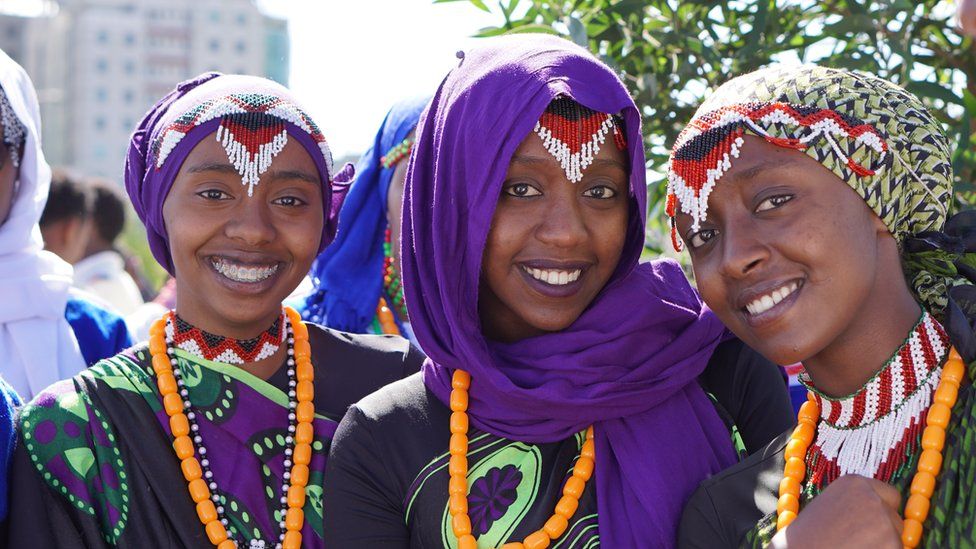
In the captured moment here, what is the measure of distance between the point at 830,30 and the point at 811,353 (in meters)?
1.18

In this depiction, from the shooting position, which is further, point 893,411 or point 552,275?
point 552,275

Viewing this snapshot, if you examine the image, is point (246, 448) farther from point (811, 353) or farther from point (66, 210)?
point (66, 210)

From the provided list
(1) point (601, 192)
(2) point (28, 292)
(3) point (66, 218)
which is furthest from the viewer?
(3) point (66, 218)

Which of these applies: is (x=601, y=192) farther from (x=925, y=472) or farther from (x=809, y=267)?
(x=925, y=472)

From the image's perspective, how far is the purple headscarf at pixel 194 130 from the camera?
2.66 m

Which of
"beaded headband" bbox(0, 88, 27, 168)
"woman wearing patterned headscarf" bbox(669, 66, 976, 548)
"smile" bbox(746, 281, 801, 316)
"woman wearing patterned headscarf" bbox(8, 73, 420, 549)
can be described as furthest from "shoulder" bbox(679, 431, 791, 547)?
"beaded headband" bbox(0, 88, 27, 168)

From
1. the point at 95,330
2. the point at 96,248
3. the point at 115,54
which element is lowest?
the point at 115,54

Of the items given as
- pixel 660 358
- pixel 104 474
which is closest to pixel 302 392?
pixel 104 474

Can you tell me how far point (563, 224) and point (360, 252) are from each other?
1651mm

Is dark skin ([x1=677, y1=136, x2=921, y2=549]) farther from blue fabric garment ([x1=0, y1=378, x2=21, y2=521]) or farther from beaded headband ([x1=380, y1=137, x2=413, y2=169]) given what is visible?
beaded headband ([x1=380, y1=137, x2=413, y2=169])

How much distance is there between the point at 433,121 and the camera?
253 centimetres

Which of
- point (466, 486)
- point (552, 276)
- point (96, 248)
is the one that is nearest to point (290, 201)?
point (552, 276)

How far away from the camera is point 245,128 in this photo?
8.69ft

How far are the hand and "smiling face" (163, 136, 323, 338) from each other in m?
1.37
